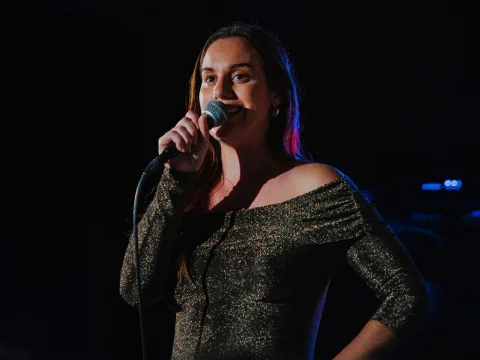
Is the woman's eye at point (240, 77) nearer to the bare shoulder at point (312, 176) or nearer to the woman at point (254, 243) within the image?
the woman at point (254, 243)

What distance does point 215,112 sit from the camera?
133 centimetres

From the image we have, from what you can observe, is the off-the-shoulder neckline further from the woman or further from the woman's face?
the woman's face

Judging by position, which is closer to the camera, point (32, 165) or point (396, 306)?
point (396, 306)

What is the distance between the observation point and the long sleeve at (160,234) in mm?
1338

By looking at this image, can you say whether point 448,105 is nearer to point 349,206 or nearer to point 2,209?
point 349,206

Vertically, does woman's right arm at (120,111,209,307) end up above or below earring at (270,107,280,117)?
below

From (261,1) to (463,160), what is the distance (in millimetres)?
1221

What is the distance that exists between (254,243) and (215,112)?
0.32 meters

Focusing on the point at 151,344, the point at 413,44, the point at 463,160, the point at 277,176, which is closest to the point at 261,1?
the point at 413,44

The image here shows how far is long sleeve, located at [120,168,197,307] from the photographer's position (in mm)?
1338

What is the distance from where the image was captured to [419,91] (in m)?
2.73

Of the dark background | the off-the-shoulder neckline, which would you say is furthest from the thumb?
the dark background

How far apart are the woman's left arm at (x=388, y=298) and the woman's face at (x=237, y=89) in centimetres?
41

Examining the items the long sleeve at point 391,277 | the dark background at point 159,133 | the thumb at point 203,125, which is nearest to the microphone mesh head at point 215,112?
the thumb at point 203,125
